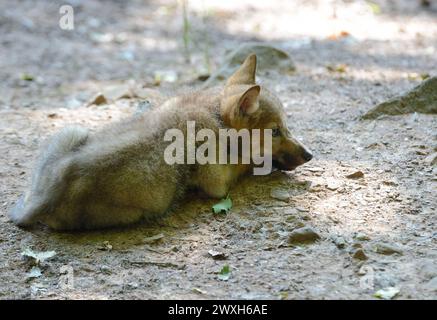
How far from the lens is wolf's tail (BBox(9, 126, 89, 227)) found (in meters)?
5.25

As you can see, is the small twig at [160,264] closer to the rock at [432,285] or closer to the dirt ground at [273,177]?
the dirt ground at [273,177]

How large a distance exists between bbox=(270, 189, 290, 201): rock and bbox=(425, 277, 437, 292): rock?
5.30ft

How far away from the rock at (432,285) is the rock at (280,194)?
1615 millimetres

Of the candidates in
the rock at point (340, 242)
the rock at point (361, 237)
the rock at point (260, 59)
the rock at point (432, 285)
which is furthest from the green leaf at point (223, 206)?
the rock at point (260, 59)

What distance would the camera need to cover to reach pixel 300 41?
11.2 metres

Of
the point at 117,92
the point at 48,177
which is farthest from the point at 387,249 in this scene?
the point at 117,92

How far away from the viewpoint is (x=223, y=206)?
224 inches

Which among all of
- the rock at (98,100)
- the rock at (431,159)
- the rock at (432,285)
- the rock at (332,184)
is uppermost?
the rock at (98,100)

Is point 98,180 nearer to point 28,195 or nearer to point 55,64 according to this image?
point 28,195

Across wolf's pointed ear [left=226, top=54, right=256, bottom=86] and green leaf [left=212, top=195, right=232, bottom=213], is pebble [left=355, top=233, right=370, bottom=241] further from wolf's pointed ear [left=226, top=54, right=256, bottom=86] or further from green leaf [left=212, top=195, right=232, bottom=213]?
wolf's pointed ear [left=226, top=54, right=256, bottom=86]

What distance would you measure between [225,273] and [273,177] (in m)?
1.60

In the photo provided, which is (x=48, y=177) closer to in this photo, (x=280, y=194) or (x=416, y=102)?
(x=280, y=194)

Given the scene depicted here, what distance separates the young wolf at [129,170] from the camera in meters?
5.26
